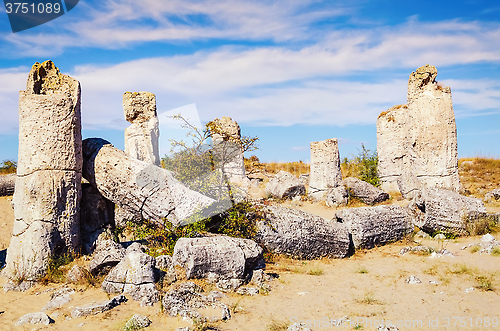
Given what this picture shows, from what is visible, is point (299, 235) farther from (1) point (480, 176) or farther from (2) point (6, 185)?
(1) point (480, 176)

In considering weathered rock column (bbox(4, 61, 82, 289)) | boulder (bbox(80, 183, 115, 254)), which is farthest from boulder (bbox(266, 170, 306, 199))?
weathered rock column (bbox(4, 61, 82, 289))

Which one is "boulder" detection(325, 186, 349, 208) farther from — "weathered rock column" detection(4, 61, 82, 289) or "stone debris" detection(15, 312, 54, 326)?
"stone debris" detection(15, 312, 54, 326)

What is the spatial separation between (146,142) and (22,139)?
5897 millimetres

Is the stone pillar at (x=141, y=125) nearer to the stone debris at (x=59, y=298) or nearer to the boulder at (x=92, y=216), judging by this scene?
the boulder at (x=92, y=216)

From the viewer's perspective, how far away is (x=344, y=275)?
701 centimetres

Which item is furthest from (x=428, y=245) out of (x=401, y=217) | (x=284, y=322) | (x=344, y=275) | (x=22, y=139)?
(x=22, y=139)

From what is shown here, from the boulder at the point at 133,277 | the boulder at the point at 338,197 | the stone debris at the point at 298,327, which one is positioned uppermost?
the boulder at the point at 338,197

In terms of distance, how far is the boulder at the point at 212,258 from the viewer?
6.07 meters

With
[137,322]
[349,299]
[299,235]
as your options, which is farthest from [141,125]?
[349,299]

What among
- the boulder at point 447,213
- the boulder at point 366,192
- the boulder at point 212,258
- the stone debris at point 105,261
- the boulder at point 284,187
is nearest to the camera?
the boulder at point 212,258

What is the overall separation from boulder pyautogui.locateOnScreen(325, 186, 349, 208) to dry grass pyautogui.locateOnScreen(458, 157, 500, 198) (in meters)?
4.98

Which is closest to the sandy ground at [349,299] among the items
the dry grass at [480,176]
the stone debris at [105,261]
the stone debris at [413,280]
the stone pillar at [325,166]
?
the stone debris at [413,280]

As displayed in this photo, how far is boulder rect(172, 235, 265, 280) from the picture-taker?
19.9 feet

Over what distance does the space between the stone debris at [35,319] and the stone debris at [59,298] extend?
0.44 metres
